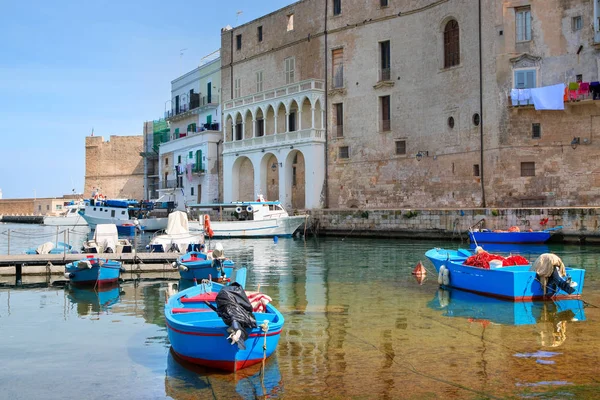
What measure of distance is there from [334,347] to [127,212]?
128ft

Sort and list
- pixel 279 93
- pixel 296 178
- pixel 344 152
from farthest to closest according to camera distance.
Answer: pixel 296 178 < pixel 279 93 < pixel 344 152

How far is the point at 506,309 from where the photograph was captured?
12578 millimetres

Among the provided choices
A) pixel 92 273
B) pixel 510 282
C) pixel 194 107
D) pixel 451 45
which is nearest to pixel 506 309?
pixel 510 282

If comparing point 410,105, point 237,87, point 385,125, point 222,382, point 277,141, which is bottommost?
point 222,382

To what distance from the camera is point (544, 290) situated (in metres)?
13.2

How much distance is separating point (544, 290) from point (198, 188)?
122 feet

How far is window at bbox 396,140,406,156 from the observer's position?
34281 mm

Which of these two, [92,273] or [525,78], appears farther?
[525,78]

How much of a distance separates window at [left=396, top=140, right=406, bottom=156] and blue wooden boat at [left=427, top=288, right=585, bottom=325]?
20.6 meters

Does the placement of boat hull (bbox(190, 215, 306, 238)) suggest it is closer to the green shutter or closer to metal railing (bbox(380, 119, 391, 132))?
metal railing (bbox(380, 119, 391, 132))

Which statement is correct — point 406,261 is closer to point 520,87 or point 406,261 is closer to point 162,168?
point 520,87

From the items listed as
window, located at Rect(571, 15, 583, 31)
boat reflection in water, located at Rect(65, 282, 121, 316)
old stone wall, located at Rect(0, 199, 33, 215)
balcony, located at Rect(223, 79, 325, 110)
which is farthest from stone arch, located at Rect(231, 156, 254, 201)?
old stone wall, located at Rect(0, 199, 33, 215)

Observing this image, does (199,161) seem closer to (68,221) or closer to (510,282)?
(68,221)

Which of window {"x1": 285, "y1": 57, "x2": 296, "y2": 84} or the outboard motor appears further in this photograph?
window {"x1": 285, "y1": 57, "x2": 296, "y2": 84}
